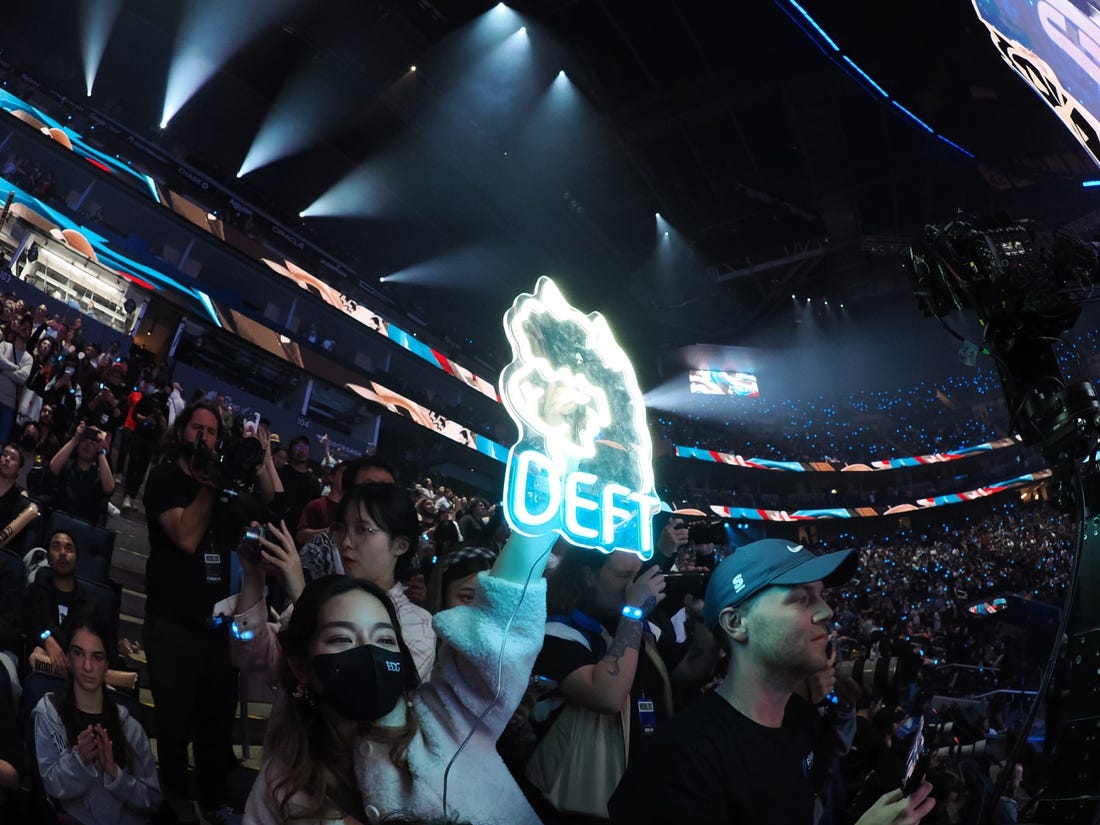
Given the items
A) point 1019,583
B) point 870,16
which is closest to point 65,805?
point 870,16

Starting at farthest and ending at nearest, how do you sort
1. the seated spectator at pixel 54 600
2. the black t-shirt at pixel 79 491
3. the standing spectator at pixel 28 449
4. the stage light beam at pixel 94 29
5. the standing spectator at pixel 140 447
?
the stage light beam at pixel 94 29
the standing spectator at pixel 140 447
the standing spectator at pixel 28 449
the black t-shirt at pixel 79 491
the seated spectator at pixel 54 600

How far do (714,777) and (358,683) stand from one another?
83cm

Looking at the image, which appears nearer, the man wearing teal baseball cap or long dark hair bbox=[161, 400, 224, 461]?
the man wearing teal baseball cap

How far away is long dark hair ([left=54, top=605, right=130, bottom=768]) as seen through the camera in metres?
3.21

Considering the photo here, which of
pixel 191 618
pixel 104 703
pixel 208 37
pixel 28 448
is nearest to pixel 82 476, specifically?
pixel 28 448

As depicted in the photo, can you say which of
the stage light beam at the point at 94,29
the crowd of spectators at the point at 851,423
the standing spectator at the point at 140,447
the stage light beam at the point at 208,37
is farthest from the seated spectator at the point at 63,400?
the crowd of spectators at the point at 851,423

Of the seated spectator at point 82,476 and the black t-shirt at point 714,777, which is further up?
the seated spectator at point 82,476

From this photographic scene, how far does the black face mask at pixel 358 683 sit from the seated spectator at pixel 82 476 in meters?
4.22

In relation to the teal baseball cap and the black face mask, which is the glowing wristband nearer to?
the teal baseball cap

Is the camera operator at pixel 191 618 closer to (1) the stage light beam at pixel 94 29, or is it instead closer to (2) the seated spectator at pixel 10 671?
(2) the seated spectator at pixel 10 671

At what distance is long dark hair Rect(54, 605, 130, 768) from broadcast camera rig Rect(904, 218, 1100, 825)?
308 centimetres

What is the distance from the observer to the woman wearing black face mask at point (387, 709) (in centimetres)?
182

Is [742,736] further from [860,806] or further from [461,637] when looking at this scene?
[461,637]

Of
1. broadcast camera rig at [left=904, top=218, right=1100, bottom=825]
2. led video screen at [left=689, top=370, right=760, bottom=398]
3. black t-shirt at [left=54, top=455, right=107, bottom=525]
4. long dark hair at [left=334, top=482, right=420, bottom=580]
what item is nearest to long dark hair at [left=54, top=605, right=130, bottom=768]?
long dark hair at [left=334, top=482, right=420, bottom=580]
